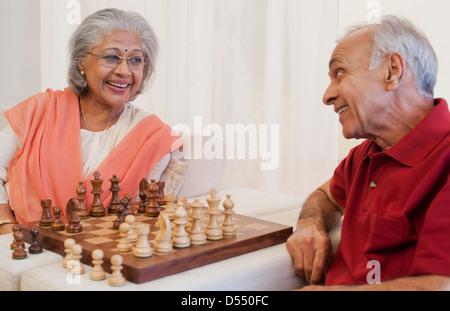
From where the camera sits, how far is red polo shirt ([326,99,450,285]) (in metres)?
1.20

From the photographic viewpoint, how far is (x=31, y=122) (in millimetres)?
2314

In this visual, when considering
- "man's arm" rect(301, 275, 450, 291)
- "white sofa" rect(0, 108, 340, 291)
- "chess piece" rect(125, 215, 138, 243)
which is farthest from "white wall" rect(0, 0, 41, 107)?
"man's arm" rect(301, 275, 450, 291)

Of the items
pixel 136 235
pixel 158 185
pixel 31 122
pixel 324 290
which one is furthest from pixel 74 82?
pixel 324 290

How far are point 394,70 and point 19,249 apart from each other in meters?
1.19

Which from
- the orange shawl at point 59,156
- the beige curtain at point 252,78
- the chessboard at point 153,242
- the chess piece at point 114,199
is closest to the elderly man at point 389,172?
the chessboard at point 153,242

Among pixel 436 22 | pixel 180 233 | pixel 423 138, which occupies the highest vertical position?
pixel 436 22

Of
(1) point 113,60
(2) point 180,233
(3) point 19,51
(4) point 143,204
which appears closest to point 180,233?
(2) point 180,233

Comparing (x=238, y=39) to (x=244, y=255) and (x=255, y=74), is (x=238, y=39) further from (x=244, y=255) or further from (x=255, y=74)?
(x=244, y=255)

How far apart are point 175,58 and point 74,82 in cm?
205

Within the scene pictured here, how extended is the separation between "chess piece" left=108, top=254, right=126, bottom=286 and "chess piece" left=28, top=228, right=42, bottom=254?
0.37 metres

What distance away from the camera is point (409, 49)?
4.68 feet

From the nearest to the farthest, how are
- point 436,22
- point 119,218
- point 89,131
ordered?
point 119,218, point 89,131, point 436,22

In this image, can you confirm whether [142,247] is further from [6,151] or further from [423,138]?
[6,151]

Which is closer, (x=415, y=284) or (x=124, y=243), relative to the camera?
(x=415, y=284)
